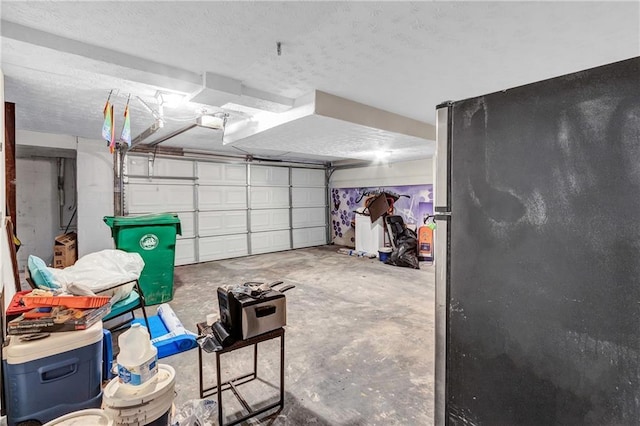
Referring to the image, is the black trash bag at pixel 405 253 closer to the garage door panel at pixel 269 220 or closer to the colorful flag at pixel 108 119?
the garage door panel at pixel 269 220

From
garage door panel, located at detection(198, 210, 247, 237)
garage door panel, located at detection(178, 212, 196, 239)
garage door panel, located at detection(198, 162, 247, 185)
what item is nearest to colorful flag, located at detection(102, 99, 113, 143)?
garage door panel, located at detection(178, 212, 196, 239)

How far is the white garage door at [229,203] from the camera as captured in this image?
602 centimetres

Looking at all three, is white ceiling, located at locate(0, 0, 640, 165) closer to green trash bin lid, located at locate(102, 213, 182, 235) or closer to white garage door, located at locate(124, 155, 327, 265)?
green trash bin lid, located at locate(102, 213, 182, 235)

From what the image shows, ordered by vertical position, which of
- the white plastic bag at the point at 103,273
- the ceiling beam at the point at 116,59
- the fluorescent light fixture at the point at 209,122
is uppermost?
the ceiling beam at the point at 116,59

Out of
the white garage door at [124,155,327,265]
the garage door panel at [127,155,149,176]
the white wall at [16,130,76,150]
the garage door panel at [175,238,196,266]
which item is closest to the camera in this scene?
the white wall at [16,130,76,150]

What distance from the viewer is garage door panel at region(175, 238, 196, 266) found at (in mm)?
6309

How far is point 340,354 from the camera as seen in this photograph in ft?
8.94

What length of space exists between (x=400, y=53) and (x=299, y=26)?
807mm

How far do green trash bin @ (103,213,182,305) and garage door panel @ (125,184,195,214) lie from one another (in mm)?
1977

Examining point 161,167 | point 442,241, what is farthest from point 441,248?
point 161,167

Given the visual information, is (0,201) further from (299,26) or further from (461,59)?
(461,59)

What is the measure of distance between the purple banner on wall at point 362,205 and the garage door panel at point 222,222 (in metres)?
2.88

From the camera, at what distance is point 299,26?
1847 millimetres

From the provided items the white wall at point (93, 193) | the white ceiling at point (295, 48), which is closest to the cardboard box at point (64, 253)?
the white wall at point (93, 193)
